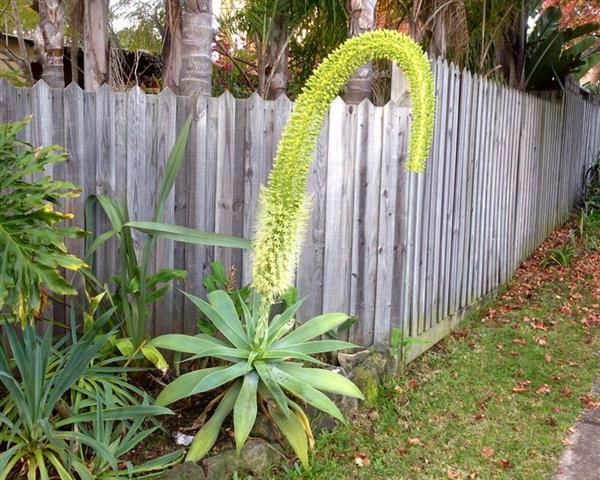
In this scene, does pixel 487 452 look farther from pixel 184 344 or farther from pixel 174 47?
pixel 174 47

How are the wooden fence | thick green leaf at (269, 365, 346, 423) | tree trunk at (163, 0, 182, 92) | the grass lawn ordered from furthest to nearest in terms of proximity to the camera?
1. tree trunk at (163, 0, 182, 92)
2. the wooden fence
3. the grass lawn
4. thick green leaf at (269, 365, 346, 423)

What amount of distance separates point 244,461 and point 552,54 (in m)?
9.43

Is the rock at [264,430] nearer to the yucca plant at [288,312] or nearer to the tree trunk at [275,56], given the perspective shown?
the yucca plant at [288,312]

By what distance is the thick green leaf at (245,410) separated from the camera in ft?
10.2

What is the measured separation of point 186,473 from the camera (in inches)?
121

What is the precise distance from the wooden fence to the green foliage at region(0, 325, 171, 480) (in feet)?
3.88

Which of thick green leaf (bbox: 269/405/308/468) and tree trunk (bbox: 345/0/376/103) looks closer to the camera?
thick green leaf (bbox: 269/405/308/468)

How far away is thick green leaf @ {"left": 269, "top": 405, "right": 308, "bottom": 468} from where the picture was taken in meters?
3.35

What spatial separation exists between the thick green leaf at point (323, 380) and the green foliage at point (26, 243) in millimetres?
1257

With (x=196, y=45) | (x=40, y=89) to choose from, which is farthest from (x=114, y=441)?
(x=196, y=45)

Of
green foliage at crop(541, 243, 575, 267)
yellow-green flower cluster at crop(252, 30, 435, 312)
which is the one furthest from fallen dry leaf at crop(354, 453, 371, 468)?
green foliage at crop(541, 243, 575, 267)

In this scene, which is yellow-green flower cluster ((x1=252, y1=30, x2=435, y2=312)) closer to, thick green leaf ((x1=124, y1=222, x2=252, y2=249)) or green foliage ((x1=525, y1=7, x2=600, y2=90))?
thick green leaf ((x1=124, y1=222, x2=252, y2=249))

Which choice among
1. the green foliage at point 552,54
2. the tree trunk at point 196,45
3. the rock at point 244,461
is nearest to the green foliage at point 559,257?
the green foliage at point 552,54

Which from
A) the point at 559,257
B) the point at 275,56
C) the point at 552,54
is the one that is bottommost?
the point at 559,257
